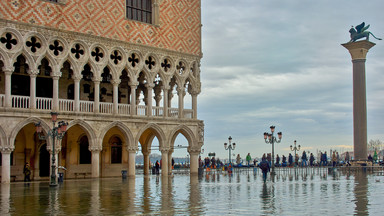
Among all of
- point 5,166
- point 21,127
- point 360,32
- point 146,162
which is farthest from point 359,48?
point 5,166

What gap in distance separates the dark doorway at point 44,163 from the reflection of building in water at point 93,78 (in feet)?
0.20

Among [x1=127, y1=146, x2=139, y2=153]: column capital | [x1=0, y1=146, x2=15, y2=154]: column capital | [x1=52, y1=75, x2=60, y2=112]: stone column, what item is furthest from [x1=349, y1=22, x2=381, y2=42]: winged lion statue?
[x1=0, y1=146, x2=15, y2=154]: column capital

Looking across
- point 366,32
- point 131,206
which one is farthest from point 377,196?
point 366,32

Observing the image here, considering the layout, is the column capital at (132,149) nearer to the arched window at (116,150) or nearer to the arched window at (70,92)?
the arched window at (116,150)

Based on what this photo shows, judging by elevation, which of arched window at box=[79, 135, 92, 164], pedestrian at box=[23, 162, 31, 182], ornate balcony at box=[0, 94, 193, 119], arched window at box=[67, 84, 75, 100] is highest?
arched window at box=[67, 84, 75, 100]

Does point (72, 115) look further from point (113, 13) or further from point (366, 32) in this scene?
point (366, 32)

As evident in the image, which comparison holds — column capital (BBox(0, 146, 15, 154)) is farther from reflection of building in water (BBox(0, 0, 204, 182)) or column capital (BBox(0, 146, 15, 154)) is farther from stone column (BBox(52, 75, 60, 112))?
stone column (BBox(52, 75, 60, 112))

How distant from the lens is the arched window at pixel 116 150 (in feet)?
105

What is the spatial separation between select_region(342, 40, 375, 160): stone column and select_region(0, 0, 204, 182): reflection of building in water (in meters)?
11.3

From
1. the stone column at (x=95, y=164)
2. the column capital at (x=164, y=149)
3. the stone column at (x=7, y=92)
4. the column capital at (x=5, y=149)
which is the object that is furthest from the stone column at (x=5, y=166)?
the column capital at (x=164, y=149)

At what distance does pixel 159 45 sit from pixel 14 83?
857 centimetres

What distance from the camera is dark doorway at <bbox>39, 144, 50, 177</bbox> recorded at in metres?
28.6

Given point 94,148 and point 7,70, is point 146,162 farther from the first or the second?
point 7,70

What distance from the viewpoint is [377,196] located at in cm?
1320
